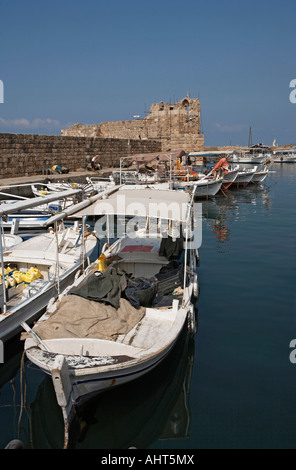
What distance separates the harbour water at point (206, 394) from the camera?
4.49 metres

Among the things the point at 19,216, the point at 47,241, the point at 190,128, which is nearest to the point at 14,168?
the point at 19,216

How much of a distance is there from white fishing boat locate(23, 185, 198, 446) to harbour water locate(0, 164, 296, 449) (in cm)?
53

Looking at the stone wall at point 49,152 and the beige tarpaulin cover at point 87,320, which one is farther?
the stone wall at point 49,152

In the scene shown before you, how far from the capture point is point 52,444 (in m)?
4.41

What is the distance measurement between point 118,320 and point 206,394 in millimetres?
1581

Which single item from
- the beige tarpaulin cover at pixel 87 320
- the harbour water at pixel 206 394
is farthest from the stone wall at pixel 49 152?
the beige tarpaulin cover at pixel 87 320

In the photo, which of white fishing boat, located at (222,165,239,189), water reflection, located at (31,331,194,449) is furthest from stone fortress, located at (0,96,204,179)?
water reflection, located at (31,331,194,449)

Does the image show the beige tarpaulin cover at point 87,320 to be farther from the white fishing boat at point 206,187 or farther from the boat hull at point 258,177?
the boat hull at point 258,177

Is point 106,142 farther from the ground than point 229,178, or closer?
farther from the ground

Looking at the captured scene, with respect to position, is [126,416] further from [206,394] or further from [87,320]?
[87,320]

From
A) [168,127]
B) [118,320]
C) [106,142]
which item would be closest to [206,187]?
[106,142]

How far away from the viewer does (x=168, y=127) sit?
132ft

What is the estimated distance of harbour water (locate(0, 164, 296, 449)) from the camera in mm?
4492

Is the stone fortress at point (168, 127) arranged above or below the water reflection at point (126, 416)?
above
